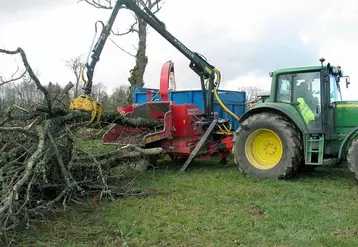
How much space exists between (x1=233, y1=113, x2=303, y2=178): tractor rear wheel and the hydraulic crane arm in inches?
64.4

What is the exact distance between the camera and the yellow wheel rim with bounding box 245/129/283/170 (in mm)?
7395

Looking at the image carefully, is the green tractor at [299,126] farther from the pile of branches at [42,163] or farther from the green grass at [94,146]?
the pile of branches at [42,163]

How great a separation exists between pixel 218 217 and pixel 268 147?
279 cm

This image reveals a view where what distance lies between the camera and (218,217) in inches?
200

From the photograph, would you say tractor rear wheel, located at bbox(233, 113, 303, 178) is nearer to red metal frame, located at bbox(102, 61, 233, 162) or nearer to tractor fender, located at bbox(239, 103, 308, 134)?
tractor fender, located at bbox(239, 103, 308, 134)

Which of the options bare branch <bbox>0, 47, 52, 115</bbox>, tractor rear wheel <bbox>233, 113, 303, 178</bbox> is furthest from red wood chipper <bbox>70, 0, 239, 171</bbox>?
bare branch <bbox>0, 47, 52, 115</bbox>

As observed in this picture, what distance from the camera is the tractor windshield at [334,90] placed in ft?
23.6

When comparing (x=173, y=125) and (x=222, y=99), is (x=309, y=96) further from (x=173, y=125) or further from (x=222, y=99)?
(x=222, y=99)

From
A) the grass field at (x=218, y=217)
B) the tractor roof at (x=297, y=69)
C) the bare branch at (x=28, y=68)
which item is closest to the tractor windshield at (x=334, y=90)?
the tractor roof at (x=297, y=69)

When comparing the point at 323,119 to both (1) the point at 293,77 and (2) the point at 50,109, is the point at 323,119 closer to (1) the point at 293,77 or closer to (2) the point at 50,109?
(1) the point at 293,77

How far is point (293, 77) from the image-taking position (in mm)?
7336

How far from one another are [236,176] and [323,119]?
5.83 ft

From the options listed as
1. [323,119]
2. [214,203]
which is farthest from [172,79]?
[214,203]

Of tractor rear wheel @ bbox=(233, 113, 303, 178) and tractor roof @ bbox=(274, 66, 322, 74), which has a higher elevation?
tractor roof @ bbox=(274, 66, 322, 74)
